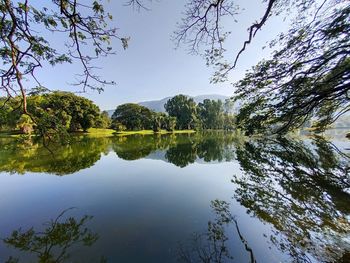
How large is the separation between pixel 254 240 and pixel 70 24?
20.3 feet

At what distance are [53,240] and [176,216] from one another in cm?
351

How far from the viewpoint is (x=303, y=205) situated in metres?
→ 7.02

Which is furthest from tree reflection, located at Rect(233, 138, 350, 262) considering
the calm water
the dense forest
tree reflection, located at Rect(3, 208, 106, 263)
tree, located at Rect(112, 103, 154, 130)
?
tree, located at Rect(112, 103, 154, 130)

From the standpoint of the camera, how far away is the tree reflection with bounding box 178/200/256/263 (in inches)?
175

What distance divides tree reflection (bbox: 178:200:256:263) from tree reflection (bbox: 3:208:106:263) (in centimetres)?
191

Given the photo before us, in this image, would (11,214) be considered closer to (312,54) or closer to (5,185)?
(5,185)

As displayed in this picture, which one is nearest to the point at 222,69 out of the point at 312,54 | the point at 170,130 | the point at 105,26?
the point at 312,54

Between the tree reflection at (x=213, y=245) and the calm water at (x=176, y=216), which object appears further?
the calm water at (x=176, y=216)

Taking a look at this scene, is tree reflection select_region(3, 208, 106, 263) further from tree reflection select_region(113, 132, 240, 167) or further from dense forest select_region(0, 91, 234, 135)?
tree reflection select_region(113, 132, 240, 167)

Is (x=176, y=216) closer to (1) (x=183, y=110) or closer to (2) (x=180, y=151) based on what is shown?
(2) (x=180, y=151)

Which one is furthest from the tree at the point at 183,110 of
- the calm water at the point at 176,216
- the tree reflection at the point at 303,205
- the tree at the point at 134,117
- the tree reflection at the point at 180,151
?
the calm water at the point at 176,216

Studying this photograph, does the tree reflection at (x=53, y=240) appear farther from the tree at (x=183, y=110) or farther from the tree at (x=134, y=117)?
the tree at (x=183, y=110)

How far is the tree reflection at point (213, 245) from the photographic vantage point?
4449 mm

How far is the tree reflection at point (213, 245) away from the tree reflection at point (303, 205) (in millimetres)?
1002
